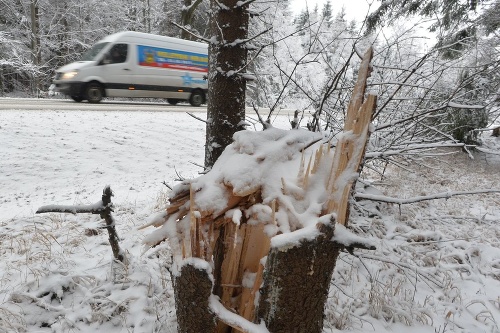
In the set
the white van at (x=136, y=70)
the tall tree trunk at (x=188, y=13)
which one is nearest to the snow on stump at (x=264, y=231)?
the tall tree trunk at (x=188, y=13)

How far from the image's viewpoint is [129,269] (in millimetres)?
2832

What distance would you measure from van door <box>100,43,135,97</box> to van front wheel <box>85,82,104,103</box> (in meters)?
0.26

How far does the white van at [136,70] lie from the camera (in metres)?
12.0

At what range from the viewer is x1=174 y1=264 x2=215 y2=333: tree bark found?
5.19 ft

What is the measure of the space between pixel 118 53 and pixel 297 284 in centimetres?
1347

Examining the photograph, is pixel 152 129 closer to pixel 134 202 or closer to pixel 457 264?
pixel 134 202

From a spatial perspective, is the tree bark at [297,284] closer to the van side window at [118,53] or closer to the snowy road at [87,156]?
the snowy road at [87,156]

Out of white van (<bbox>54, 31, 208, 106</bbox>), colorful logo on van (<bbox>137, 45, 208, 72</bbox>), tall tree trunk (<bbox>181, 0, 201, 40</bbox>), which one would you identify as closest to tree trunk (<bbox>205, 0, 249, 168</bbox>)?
tall tree trunk (<bbox>181, 0, 201, 40</bbox>)

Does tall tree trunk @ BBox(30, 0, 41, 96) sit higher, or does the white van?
tall tree trunk @ BBox(30, 0, 41, 96)

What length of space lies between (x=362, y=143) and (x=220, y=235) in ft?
3.12

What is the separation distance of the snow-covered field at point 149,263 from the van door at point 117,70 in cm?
611

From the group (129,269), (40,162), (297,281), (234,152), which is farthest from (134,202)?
(297,281)

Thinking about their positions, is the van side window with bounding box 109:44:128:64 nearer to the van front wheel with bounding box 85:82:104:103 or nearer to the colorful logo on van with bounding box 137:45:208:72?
the colorful logo on van with bounding box 137:45:208:72

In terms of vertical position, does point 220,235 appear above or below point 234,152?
below
